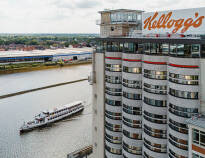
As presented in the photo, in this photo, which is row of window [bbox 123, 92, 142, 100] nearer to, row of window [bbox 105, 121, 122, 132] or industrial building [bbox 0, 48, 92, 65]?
row of window [bbox 105, 121, 122, 132]

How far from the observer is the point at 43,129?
34.1 meters

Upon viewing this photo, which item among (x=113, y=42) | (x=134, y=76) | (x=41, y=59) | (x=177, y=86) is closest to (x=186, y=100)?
(x=177, y=86)

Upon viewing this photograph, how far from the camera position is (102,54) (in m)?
18.7

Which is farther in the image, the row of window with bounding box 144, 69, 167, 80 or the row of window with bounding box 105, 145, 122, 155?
the row of window with bounding box 105, 145, 122, 155

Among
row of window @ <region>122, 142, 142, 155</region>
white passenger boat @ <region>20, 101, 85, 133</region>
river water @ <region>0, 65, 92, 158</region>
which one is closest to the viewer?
row of window @ <region>122, 142, 142, 155</region>

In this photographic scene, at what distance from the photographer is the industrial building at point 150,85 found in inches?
495

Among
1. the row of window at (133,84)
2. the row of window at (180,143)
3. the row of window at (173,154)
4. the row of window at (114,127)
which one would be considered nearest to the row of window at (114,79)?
the row of window at (133,84)

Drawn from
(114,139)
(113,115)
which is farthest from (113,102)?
(114,139)

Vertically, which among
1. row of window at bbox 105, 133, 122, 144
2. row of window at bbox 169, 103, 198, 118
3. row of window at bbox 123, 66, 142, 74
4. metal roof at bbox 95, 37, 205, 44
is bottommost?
row of window at bbox 105, 133, 122, 144

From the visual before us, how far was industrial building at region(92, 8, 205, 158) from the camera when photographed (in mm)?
12562

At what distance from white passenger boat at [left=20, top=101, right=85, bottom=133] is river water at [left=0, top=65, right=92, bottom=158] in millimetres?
873

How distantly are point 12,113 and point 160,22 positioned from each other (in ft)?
101

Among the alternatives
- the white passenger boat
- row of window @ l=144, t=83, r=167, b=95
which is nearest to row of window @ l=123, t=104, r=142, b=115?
row of window @ l=144, t=83, r=167, b=95

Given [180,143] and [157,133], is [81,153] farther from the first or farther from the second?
[180,143]
